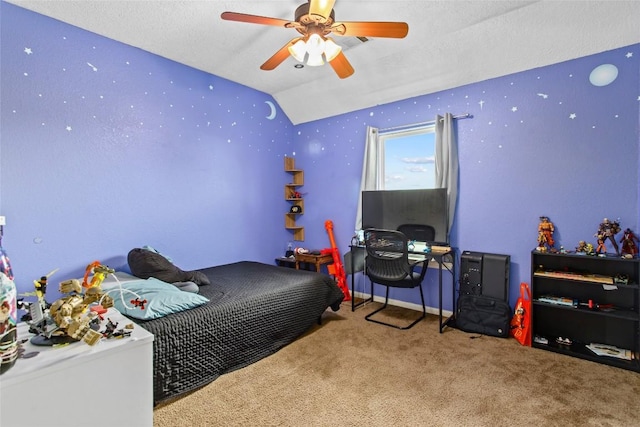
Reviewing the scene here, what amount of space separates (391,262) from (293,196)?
6.37 feet

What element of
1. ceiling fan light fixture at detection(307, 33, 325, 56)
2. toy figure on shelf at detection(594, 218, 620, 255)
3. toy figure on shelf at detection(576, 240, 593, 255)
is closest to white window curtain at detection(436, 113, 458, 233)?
toy figure on shelf at detection(576, 240, 593, 255)

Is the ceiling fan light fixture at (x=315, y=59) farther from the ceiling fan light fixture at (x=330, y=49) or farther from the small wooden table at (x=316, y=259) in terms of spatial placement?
the small wooden table at (x=316, y=259)

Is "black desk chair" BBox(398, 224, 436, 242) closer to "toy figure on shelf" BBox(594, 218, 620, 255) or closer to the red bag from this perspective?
the red bag

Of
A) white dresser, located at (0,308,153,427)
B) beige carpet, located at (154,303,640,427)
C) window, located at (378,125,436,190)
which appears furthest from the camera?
window, located at (378,125,436,190)

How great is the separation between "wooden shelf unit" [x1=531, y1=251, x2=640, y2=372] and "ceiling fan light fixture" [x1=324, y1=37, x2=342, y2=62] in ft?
7.29

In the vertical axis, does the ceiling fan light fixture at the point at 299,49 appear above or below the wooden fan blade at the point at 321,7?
below

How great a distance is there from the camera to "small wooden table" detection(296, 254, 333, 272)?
12.9ft

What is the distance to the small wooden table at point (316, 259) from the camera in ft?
12.9

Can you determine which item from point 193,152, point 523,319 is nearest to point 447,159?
point 523,319

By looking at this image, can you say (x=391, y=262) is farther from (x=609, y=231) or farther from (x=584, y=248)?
(x=609, y=231)

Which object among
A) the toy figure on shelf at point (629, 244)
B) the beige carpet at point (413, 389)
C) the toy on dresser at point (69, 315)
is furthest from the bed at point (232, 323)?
the toy figure on shelf at point (629, 244)

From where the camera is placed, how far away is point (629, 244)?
2.39 metres

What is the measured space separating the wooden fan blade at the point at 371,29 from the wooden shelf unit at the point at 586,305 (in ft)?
6.68

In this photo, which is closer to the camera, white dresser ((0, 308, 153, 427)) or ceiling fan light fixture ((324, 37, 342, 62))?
white dresser ((0, 308, 153, 427))
